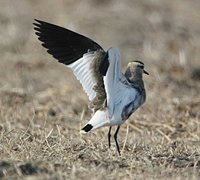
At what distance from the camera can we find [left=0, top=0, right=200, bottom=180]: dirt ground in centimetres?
568

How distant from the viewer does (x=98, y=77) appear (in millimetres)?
6594

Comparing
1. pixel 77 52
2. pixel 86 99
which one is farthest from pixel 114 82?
pixel 86 99

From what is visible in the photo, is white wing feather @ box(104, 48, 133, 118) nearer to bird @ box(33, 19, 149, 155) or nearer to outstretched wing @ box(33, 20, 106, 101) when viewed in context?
bird @ box(33, 19, 149, 155)

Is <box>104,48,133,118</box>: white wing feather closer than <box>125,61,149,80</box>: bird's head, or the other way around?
<box>104,48,133,118</box>: white wing feather

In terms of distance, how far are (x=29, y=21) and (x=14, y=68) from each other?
137 inches

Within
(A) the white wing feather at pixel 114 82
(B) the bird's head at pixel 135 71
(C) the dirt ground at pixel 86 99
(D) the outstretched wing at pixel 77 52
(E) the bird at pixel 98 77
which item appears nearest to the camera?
(C) the dirt ground at pixel 86 99

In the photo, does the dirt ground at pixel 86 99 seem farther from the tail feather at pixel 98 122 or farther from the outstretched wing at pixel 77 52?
the outstretched wing at pixel 77 52

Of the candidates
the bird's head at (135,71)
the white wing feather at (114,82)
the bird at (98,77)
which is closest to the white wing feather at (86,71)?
the bird at (98,77)

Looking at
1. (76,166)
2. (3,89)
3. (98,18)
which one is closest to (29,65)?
(3,89)

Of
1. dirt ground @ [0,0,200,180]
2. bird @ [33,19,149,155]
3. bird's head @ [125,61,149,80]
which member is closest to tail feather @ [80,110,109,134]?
bird @ [33,19,149,155]

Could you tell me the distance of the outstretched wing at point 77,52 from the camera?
661 cm

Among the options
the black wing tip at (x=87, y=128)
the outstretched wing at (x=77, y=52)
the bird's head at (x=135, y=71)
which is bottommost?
the black wing tip at (x=87, y=128)

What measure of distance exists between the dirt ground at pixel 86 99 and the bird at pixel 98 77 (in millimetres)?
270

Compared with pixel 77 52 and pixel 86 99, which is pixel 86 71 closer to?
pixel 77 52
